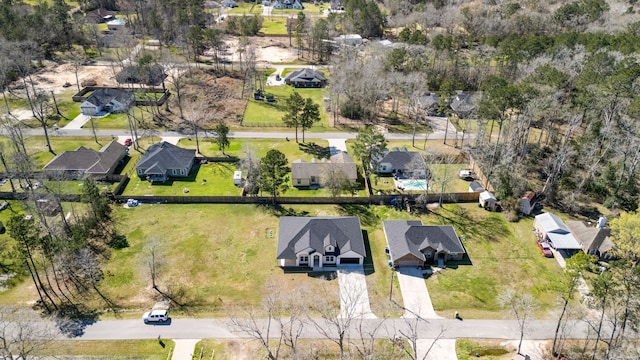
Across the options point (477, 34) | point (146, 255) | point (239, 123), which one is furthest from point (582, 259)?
point (477, 34)

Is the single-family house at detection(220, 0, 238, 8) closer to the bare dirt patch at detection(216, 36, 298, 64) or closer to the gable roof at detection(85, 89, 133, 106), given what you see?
the bare dirt patch at detection(216, 36, 298, 64)

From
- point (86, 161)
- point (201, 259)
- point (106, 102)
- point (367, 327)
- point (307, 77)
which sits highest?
point (307, 77)

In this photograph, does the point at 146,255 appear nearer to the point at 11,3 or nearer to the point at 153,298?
the point at 153,298

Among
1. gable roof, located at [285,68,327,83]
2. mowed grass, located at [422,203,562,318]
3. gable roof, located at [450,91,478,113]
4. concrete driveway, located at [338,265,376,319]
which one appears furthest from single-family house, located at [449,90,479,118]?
concrete driveway, located at [338,265,376,319]

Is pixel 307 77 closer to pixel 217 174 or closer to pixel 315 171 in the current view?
pixel 217 174

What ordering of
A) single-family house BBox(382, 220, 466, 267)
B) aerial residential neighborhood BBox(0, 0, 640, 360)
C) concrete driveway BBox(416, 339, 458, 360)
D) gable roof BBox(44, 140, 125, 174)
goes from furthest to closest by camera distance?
gable roof BBox(44, 140, 125, 174)
single-family house BBox(382, 220, 466, 267)
aerial residential neighborhood BBox(0, 0, 640, 360)
concrete driveway BBox(416, 339, 458, 360)

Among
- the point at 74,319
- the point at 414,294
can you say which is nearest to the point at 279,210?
the point at 414,294
